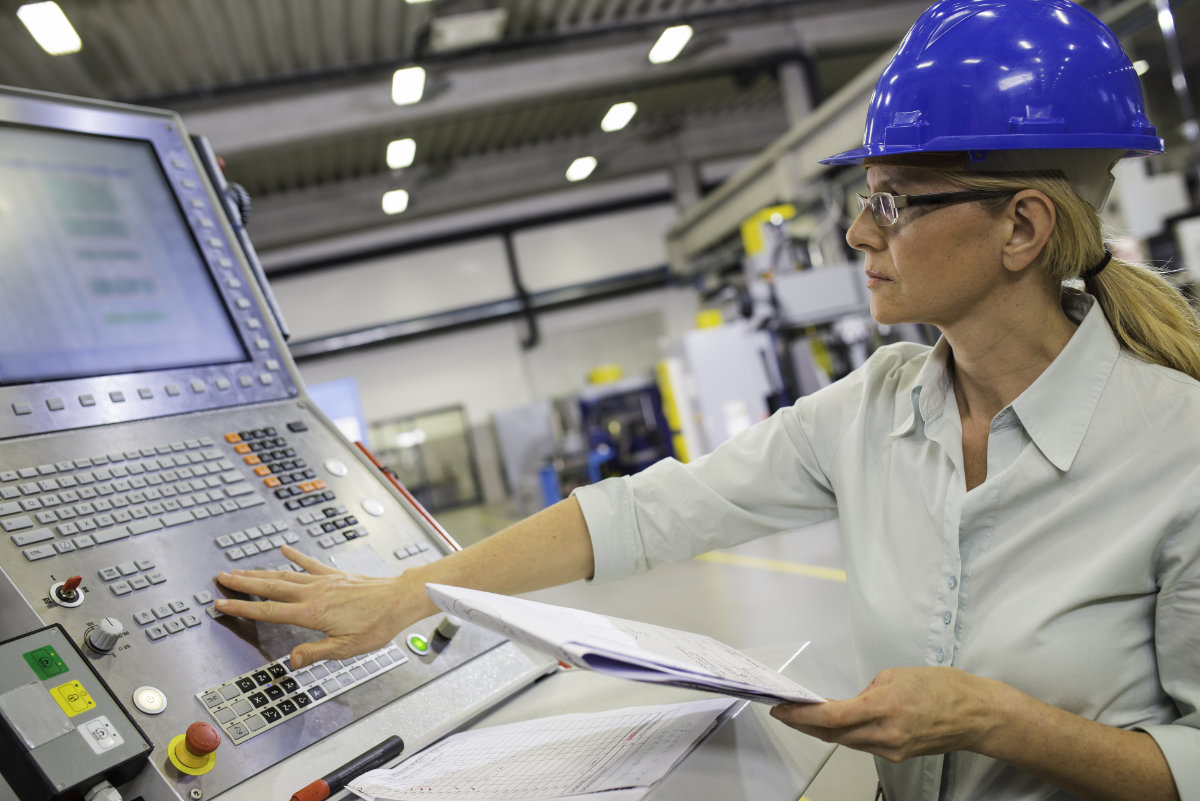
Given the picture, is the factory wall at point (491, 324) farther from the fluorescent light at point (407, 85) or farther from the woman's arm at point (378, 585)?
the woman's arm at point (378, 585)

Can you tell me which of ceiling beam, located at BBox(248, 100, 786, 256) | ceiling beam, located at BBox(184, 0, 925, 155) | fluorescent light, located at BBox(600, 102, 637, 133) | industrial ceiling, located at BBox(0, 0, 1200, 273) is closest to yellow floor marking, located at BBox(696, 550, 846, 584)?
industrial ceiling, located at BBox(0, 0, 1200, 273)

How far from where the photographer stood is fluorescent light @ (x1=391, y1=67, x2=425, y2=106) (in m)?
6.33

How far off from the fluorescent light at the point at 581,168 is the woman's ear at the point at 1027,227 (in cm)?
988

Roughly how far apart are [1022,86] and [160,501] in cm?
93

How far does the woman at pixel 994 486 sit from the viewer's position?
0.71 m

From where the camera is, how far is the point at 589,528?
0.96 meters

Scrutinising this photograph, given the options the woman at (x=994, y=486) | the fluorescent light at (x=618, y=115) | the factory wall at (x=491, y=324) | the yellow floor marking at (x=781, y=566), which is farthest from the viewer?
the factory wall at (x=491, y=324)

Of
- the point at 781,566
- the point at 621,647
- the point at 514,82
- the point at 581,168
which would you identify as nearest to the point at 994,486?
the point at 621,647

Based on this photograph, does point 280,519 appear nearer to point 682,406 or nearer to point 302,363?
point 682,406

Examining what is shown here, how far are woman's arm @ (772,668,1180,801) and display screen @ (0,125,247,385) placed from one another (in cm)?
79

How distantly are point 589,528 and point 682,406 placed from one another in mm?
7231

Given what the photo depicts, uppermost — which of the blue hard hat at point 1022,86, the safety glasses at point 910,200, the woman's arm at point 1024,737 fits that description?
the blue hard hat at point 1022,86

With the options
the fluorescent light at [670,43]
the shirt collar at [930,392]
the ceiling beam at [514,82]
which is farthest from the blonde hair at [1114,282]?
the ceiling beam at [514,82]

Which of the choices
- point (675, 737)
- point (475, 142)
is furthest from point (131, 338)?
point (475, 142)
